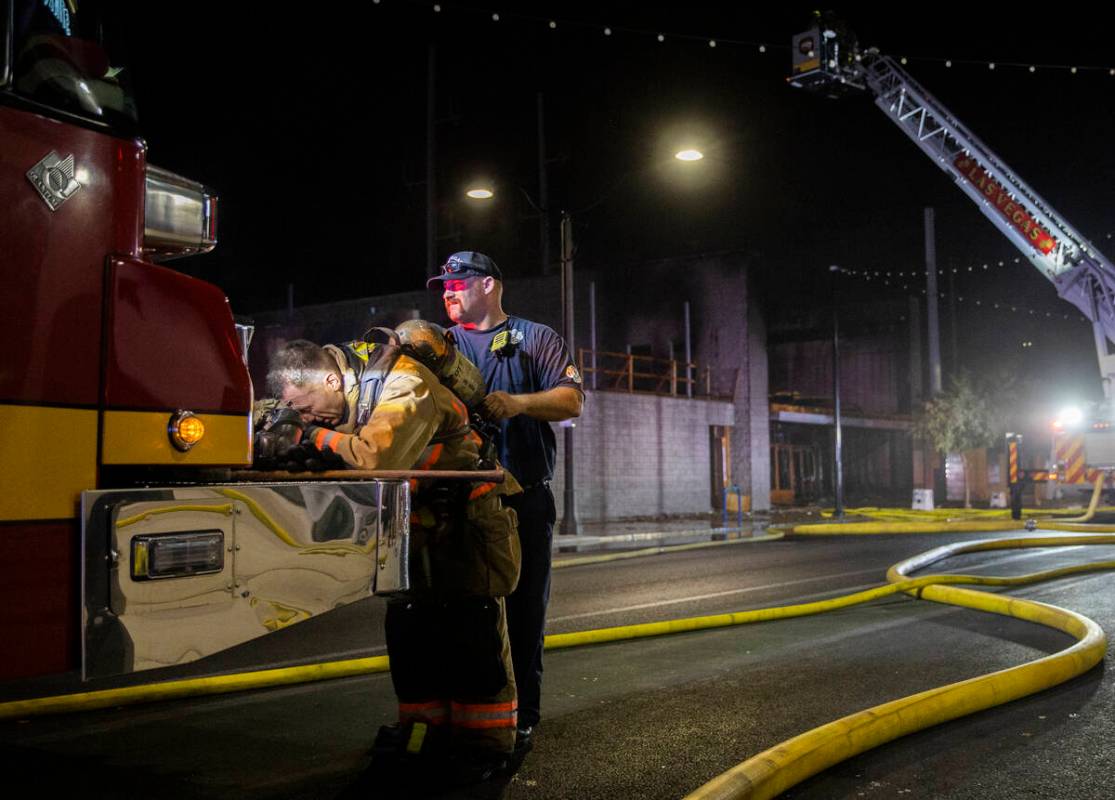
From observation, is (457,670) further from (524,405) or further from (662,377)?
(662,377)

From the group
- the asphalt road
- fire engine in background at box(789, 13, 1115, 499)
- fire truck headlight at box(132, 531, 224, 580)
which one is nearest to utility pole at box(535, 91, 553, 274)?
fire engine in background at box(789, 13, 1115, 499)

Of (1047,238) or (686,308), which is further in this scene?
(686,308)

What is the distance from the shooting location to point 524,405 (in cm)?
400

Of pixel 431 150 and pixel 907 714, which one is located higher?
pixel 431 150

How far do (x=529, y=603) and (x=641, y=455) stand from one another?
21472mm

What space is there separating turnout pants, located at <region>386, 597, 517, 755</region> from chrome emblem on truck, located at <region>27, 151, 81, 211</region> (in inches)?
71.9

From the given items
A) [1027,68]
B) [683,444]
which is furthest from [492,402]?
Result: [683,444]

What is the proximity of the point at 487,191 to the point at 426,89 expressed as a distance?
43.3 feet

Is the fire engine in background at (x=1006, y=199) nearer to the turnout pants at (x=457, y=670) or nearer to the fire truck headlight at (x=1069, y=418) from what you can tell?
the fire truck headlight at (x=1069, y=418)

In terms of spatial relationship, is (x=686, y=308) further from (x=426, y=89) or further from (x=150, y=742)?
(x=150, y=742)

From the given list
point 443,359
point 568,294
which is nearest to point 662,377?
A: point 568,294

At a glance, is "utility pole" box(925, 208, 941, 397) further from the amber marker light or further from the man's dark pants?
the amber marker light

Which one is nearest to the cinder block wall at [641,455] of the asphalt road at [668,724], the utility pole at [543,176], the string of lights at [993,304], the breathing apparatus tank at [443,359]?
the utility pole at [543,176]

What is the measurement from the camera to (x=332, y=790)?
3.58 meters
